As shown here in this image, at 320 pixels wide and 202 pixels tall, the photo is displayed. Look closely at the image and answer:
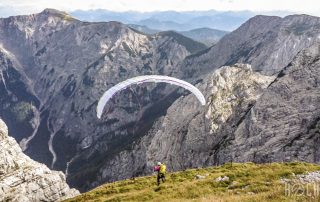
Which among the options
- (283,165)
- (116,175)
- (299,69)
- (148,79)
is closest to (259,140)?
(299,69)

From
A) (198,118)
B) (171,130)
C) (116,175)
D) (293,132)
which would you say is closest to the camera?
(293,132)

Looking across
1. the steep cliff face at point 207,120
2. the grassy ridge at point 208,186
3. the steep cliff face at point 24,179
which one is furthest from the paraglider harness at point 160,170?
the steep cliff face at point 207,120

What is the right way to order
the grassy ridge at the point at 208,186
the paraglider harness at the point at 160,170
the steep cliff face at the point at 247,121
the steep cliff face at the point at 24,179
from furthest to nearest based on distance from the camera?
the steep cliff face at the point at 247,121 < the steep cliff face at the point at 24,179 < the paraglider harness at the point at 160,170 < the grassy ridge at the point at 208,186

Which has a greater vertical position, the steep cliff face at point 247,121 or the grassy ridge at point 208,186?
the grassy ridge at point 208,186

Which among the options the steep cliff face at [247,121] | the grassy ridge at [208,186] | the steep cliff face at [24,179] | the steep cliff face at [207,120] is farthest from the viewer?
the steep cliff face at [207,120]

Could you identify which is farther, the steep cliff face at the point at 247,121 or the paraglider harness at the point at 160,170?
the steep cliff face at the point at 247,121

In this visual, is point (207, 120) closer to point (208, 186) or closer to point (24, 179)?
point (24, 179)

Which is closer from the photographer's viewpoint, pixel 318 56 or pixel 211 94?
pixel 318 56

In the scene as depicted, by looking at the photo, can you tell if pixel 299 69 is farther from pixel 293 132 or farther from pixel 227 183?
pixel 227 183

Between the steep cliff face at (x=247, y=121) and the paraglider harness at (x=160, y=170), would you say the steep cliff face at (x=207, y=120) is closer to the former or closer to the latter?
the steep cliff face at (x=247, y=121)
